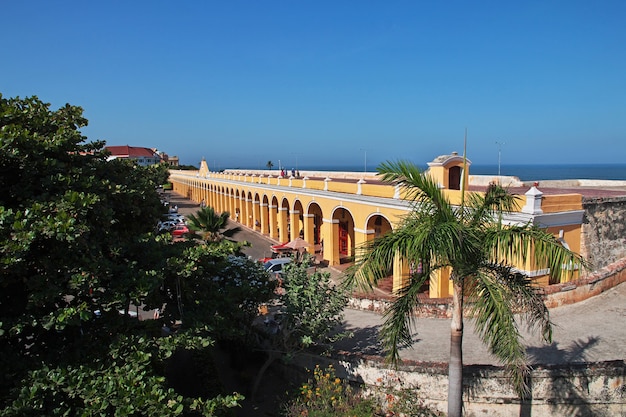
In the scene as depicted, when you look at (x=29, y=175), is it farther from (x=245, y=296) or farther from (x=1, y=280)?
(x=245, y=296)

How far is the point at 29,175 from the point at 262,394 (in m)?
7.06

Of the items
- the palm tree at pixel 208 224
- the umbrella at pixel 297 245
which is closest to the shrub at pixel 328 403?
the palm tree at pixel 208 224

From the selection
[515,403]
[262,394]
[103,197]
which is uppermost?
[103,197]

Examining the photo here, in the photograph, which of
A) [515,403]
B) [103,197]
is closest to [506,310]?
[515,403]

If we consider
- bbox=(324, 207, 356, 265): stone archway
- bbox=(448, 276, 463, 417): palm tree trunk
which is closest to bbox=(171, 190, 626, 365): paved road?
bbox=(448, 276, 463, 417): palm tree trunk

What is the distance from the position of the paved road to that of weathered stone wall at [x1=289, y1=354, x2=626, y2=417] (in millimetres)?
1216

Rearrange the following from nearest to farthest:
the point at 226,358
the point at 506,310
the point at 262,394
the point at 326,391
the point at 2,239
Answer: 1. the point at 2,239
2. the point at 506,310
3. the point at 326,391
4. the point at 262,394
5. the point at 226,358

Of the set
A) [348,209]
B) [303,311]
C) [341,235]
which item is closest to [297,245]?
[341,235]

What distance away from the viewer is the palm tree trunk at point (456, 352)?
6.70 meters

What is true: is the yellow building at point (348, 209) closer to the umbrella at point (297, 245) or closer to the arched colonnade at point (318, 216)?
the arched colonnade at point (318, 216)

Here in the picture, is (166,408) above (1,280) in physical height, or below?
below

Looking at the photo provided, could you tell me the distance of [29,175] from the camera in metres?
6.27

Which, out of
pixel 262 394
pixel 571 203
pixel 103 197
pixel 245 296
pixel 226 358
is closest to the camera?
pixel 103 197

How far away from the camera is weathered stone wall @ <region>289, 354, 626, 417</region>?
8.57 m
